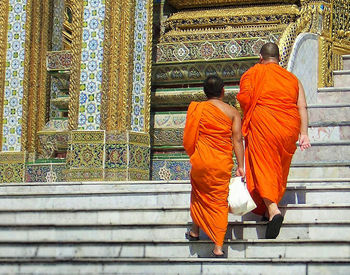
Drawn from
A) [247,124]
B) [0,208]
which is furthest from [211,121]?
[0,208]

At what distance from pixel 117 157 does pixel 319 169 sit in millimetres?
2964

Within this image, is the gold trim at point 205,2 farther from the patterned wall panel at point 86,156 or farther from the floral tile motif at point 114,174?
the floral tile motif at point 114,174

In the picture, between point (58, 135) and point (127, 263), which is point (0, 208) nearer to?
point (127, 263)

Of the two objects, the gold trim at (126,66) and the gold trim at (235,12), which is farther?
the gold trim at (235,12)

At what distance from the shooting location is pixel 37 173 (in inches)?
545

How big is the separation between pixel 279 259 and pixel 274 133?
3.78 ft

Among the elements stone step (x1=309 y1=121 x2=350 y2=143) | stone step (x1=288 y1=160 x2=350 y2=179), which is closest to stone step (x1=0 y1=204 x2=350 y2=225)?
stone step (x1=288 y1=160 x2=350 y2=179)

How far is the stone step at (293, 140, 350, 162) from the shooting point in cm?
1048

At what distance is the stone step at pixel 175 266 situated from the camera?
7.36 metres

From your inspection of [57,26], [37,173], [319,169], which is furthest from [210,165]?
[57,26]

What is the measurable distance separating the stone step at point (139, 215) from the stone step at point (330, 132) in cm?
252

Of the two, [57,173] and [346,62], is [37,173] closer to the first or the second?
[57,173]

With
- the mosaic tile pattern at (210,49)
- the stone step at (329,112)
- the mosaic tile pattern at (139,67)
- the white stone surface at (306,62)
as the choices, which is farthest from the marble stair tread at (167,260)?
the mosaic tile pattern at (210,49)

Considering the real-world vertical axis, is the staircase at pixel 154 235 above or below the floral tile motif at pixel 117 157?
below
